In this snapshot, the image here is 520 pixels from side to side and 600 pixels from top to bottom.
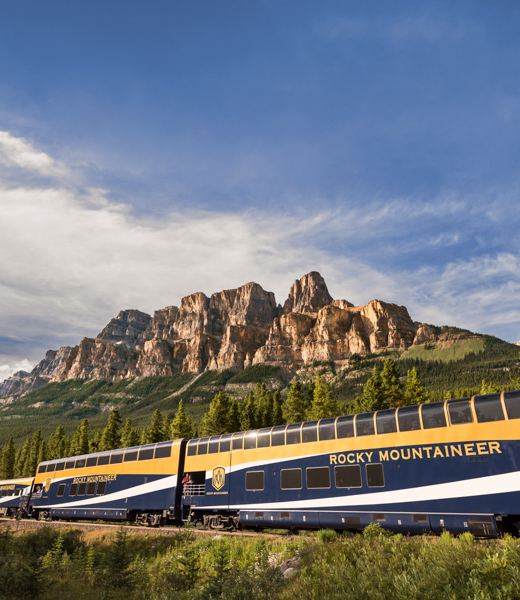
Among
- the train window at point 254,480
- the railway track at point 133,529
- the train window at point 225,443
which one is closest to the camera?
the railway track at point 133,529

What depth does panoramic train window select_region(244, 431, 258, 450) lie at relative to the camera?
2430 centimetres

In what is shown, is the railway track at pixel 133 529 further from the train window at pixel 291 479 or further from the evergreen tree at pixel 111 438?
the evergreen tree at pixel 111 438

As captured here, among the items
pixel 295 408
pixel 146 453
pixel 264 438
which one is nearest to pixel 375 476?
pixel 264 438

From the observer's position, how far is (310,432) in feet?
72.1

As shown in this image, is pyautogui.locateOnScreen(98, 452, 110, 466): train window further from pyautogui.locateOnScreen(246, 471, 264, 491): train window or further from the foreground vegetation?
pyautogui.locateOnScreen(246, 471, 264, 491): train window

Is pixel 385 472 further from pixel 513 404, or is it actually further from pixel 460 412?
pixel 513 404

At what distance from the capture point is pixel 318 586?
11.1m

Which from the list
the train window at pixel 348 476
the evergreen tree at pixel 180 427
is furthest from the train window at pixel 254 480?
the evergreen tree at pixel 180 427

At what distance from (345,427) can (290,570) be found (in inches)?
320

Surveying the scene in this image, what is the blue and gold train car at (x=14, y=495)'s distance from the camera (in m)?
43.4

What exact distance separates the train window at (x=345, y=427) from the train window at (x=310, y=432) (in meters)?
1.45

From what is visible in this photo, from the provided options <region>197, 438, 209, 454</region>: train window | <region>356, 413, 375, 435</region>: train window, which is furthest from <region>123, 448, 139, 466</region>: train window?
<region>356, 413, 375, 435</region>: train window

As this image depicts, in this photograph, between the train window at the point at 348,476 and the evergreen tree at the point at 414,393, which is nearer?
the train window at the point at 348,476

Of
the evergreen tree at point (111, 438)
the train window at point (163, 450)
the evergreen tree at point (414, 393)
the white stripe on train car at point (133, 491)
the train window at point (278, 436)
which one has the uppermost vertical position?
the evergreen tree at point (414, 393)
